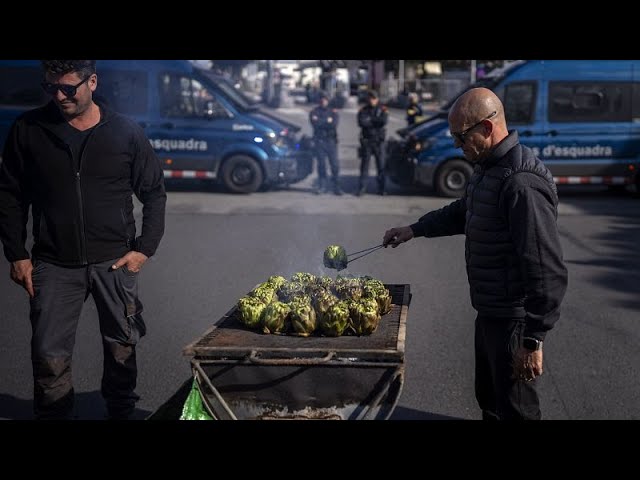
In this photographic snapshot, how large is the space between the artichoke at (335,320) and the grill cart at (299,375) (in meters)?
0.04

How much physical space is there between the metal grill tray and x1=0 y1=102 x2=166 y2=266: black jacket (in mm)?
907

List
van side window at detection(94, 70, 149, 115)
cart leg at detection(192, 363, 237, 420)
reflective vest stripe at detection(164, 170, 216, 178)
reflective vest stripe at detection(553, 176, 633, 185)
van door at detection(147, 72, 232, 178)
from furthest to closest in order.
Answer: reflective vest stripe at detection(164, 170, 216, 178) < van door at detection(147, 72, 232, 178) < van side window at detection(94, 70, 149, 115) < reflective vest stripe at detection(553, 176, 633, 185) < cart leg at detection(192, 363, 237, 420)

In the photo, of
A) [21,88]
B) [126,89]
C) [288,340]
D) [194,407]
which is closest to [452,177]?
[126,89]

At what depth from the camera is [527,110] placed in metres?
14.2

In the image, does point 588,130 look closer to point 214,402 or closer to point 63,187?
point 63,187

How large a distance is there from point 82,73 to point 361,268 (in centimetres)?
543

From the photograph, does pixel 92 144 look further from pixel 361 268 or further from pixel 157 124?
pixel 157 124

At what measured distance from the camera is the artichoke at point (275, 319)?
12.8 ft

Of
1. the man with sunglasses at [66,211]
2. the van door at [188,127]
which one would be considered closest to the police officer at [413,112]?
the van door at [188,127]

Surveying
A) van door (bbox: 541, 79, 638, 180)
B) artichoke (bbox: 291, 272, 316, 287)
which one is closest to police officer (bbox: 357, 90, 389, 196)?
van door (bbox: 541, 79, 638, 180)

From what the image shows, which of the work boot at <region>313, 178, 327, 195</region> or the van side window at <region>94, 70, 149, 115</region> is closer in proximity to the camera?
the van side window at <region>94, 70, 149, 115</region>

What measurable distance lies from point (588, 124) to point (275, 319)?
11.7m

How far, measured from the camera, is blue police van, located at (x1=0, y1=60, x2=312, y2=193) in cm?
1447

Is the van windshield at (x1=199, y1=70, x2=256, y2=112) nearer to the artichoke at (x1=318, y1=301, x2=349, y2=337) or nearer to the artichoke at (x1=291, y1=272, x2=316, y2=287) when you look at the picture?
the artichoke at (x1=291, y1=272, x2=316, y2=287)
